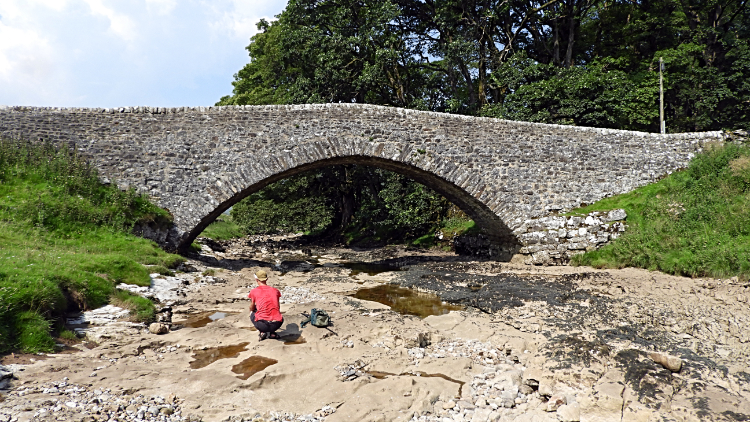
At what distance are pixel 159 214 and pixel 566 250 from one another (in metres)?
12.4

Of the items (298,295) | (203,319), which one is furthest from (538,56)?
(203,319)

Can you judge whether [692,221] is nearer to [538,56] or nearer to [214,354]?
[214,354]

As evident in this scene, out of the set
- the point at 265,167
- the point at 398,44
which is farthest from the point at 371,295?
the point at 398,44

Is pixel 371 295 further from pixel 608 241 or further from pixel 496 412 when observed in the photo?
A: pixel 608 241

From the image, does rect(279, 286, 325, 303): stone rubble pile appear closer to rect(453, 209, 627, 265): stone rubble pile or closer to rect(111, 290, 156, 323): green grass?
rect(111, 290, 156, 323): green grass

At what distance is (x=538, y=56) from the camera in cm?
2503

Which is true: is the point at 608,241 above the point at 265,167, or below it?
below

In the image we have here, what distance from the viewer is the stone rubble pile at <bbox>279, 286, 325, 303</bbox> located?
9.09 m

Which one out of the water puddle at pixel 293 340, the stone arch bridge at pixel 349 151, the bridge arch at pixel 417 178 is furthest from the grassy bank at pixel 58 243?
the water puddle at pixel 293 340

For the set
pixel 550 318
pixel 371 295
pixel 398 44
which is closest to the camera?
pixel 550 318

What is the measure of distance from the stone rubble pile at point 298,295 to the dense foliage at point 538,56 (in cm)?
1235

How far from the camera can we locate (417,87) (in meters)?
24.0

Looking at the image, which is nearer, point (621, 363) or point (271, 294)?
point (621, 363)

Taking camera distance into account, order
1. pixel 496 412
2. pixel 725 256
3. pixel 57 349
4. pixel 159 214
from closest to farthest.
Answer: pixel 496 412 → pixel 57 349 → pixel 725 256 → pixel 159 214
